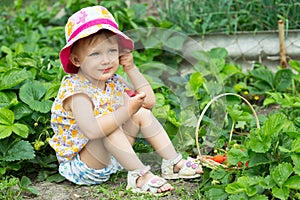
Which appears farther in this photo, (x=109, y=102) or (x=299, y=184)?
(x=109, y=102)

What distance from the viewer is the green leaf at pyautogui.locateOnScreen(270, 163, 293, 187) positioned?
2.55 metres

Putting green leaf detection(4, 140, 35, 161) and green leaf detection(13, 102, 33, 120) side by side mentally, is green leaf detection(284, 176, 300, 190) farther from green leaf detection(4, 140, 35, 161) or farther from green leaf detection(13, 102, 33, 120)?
green leaf detection(13, 102, 33, 120)

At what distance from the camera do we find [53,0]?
19.0 ft

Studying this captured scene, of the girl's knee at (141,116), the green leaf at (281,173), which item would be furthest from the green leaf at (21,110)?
the green leaf at (281,173)

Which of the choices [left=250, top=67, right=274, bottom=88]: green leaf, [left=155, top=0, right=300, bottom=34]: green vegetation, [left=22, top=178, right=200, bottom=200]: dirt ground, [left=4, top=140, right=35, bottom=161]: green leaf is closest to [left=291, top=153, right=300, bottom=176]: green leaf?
[left=22, top=178, right=200, bottom=200]: dirt ground

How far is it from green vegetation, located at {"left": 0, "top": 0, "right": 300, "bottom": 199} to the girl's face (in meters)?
0.41

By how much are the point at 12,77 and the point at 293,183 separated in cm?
159

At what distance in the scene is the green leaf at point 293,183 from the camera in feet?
8.34

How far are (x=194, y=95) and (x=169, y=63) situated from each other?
2.68 ft

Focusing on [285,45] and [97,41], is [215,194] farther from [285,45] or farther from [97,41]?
[285,45]

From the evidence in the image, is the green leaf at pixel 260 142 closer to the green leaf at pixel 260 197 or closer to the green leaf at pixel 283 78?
the green leaf at pixel 260 197

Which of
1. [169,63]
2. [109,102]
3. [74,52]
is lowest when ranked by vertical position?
[169,63]

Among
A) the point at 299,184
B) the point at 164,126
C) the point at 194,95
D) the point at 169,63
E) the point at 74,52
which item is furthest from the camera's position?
the point at 169,63

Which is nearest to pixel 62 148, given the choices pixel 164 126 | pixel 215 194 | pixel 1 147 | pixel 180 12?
pixel 1 147
